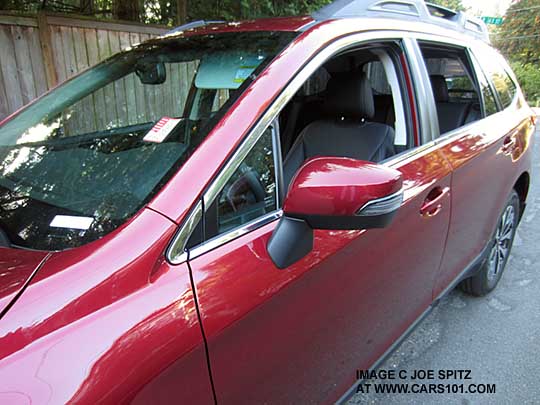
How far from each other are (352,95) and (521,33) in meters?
30.6

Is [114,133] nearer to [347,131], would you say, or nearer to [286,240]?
[286,240]

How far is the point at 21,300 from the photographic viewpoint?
870 millimetres

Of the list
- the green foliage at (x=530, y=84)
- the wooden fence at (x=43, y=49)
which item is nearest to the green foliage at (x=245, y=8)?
the wooden fence at (x=43, y=49)

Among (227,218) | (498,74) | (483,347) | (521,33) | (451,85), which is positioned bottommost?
(483,347)

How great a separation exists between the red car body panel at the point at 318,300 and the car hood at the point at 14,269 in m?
0.37

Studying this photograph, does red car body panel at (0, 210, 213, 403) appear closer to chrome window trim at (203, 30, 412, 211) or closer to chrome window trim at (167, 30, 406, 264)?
chrome window trim at (167, 30, 406, 264)

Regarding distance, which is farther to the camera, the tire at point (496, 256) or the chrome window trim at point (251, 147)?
the tire at point (496, 256)

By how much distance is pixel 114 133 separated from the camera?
1589mm

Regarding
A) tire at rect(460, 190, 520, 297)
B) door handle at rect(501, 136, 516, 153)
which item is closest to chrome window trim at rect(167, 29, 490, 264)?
door handle at rect(501, 136, 516, 153)

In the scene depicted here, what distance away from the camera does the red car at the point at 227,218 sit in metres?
0.90

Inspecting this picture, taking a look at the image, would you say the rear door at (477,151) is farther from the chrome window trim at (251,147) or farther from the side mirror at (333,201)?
the side mirror at (333,201)

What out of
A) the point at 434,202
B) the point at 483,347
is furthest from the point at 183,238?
the point at 483,347

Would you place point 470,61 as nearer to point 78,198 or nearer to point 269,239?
point 269,239

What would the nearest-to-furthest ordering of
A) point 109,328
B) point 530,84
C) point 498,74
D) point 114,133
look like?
point 109,328, point 114,133, point 498,74, point 530,84
